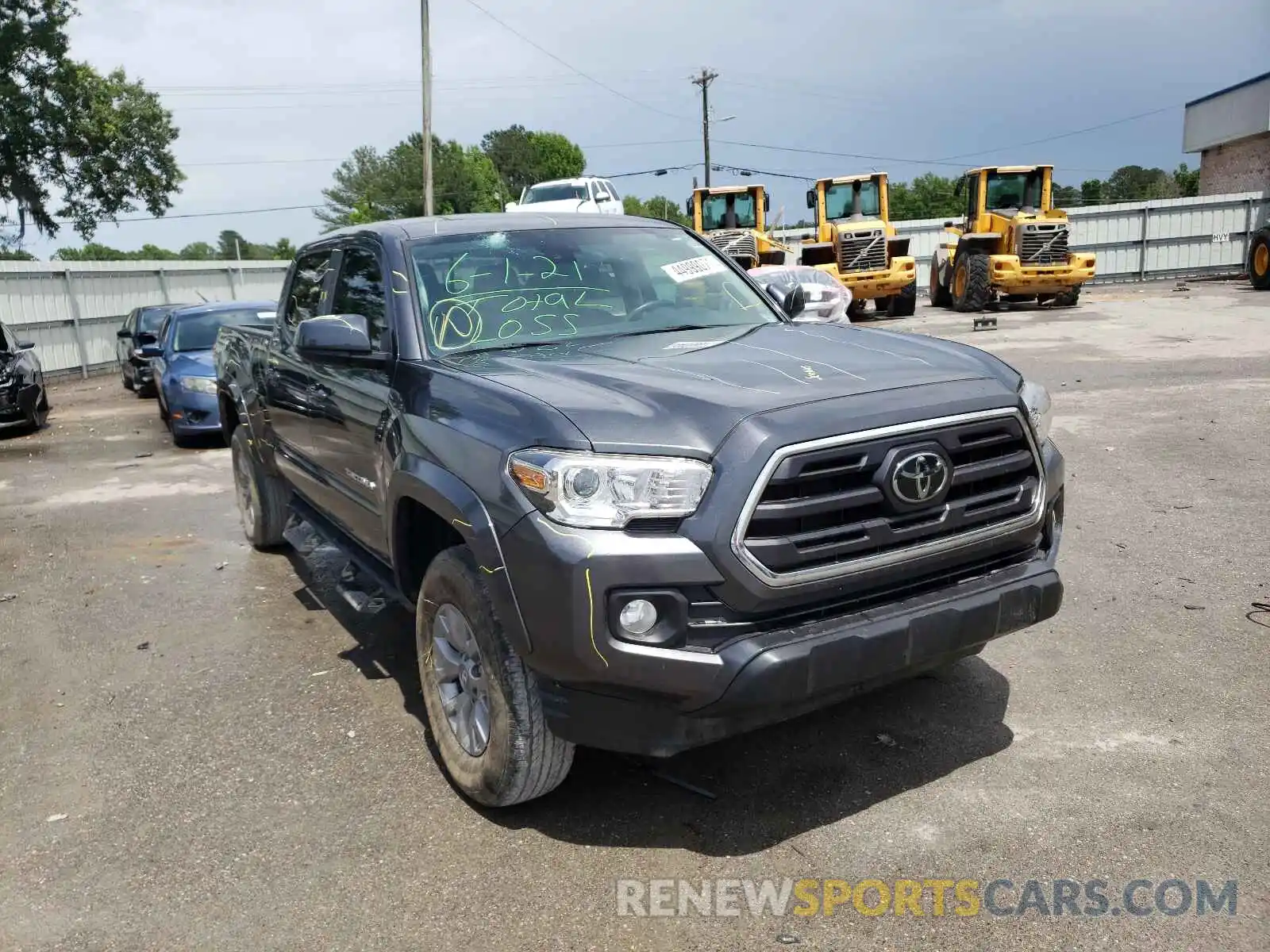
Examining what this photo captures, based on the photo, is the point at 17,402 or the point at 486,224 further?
the point at 17,402

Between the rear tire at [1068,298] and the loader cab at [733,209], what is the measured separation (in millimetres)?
6620

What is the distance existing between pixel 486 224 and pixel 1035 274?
1879cm

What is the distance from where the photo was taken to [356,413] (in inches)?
170

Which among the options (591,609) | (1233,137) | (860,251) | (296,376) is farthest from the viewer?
(1233,137)

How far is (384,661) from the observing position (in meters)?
4.94

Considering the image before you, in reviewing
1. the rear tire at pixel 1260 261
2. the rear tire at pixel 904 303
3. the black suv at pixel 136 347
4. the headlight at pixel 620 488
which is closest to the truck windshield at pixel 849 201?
the rear tire at pixel 904 303

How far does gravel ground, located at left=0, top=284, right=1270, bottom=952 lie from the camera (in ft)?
9.64

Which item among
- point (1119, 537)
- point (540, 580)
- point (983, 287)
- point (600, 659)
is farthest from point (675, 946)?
point (983, 287)

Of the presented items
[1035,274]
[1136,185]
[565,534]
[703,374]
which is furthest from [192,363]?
[1136,185]

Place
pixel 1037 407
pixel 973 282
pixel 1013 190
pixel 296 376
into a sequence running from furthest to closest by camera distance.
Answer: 1. pixel 1013 190
2. pixel 973 282
3. pixel 296 376
4. pixel 1037 407

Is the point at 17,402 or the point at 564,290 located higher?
the point at 564,290

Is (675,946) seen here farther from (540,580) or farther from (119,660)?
(119,660)

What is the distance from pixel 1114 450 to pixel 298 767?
6.78m

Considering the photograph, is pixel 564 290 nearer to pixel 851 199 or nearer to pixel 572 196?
pixel 851 199
